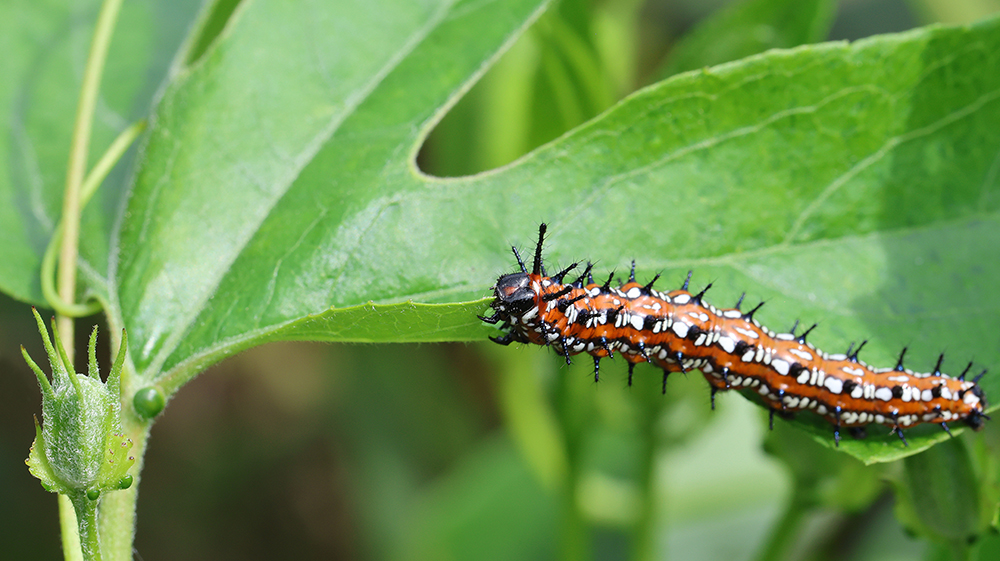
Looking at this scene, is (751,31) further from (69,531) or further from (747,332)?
(69,531)

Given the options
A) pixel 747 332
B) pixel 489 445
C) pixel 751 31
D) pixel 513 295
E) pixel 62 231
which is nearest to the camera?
pixel 513 295

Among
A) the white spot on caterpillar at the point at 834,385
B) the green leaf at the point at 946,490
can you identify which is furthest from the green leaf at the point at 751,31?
the green leaf at the point at 946,490

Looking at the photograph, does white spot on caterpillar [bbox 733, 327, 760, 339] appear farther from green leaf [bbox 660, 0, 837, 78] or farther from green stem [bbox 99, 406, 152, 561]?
green stem [bbox 99, 406, 152, 561]

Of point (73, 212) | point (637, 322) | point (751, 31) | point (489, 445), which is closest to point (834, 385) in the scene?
point (637, 322)

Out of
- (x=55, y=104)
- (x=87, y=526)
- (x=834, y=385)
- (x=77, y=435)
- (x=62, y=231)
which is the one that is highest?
(x=55, y=104)

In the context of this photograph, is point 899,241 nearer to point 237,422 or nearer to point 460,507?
point 460,507

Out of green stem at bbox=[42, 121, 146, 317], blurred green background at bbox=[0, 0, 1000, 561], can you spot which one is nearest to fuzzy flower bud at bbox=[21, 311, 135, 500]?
green stem at bbox=[42, 121, 146, 317]

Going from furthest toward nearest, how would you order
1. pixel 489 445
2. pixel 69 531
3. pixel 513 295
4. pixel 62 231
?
1. pixel 489 445
2. pixel 62 231
3. pixel 513 295
4. pixel 69 531

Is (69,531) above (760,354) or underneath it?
underneath
